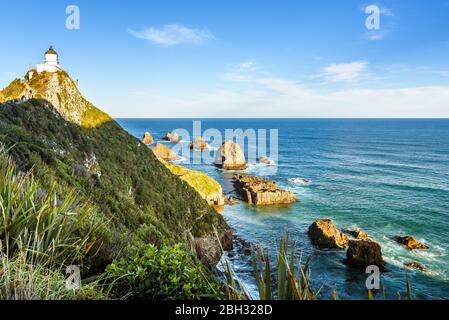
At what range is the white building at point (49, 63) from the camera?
3350 cm

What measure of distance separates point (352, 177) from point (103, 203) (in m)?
56.8

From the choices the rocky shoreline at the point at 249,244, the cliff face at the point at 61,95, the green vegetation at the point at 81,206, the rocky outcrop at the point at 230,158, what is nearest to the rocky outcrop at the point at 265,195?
the rocky shoreline at the point at 249,244

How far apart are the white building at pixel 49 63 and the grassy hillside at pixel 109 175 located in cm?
798

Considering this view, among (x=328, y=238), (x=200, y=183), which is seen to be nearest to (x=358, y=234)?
(x=328, y=238)

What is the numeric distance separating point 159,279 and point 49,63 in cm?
3632

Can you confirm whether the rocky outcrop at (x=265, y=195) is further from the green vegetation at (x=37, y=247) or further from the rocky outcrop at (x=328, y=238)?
the green vegetation at (x=37, y=247)

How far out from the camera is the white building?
33500mm

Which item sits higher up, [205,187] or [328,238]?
[205,187]

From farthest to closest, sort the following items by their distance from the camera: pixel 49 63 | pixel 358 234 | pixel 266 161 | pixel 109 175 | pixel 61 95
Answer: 1. pixel 266 161
2. pixel 49 63
3. pixel 358 234
4. pixel 61 95
5. pixel 109 175

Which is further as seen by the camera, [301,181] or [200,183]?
[301,181]

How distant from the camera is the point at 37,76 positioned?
3247 cm

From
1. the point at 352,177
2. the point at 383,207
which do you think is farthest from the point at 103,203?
the point at 352,177

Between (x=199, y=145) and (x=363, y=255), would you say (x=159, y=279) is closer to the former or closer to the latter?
(x=363, y=255)

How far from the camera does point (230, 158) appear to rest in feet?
237
